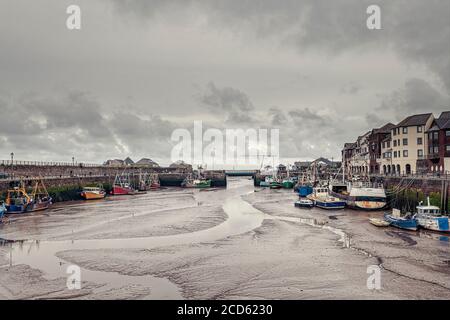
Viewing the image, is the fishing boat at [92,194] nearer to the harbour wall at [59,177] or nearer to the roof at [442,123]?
the harbour wall at [59,177]

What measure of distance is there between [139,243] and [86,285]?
430 inches

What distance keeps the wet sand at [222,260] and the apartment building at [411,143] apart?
36457 mm

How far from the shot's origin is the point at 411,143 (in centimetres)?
7056

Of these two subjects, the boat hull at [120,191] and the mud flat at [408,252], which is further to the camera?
the boat hull at [120,191]

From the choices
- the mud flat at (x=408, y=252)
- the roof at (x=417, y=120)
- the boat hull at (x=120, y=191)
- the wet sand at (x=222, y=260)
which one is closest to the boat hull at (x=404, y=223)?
the mud flat at (x=408, y=252)

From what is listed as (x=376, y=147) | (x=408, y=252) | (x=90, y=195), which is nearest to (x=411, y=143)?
(x=376, y=147)

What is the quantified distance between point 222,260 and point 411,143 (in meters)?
60.4

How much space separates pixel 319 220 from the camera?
1677 inches

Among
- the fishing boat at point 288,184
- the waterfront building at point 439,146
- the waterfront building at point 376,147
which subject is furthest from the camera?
the fishing boat at point 288,184

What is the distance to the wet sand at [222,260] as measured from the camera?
18.0 meters

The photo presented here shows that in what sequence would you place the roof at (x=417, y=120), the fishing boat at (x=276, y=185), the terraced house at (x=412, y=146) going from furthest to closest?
the fishing boat at (x=276, y=185), the roof at (x=417, y=120), the terraced house at (x=412, y=146)

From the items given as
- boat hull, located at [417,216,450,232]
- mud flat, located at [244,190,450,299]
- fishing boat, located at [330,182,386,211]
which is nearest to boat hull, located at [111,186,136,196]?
fishing boat, located at [330,182,386,211]
